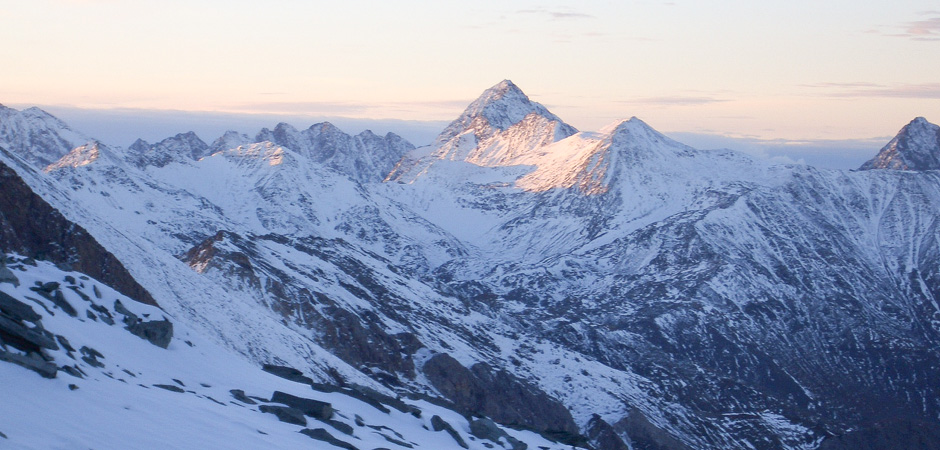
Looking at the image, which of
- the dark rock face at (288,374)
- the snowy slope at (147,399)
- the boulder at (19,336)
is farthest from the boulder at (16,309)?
the dark rock face at (288,374)

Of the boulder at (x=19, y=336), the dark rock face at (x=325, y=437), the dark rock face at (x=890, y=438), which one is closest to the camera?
the boulder at (x=19, y=336)

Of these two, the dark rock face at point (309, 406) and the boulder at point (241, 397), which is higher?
the boulder at point (241, 397)

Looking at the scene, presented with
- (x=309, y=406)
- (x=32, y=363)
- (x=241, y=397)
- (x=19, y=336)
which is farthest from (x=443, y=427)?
(x=32, y=363)

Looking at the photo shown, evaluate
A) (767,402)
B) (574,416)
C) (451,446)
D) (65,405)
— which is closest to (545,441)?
(451,446)

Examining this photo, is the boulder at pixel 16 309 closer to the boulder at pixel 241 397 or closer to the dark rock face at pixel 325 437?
the boulder at pixel 241 397

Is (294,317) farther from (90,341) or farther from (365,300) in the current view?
(90,341)

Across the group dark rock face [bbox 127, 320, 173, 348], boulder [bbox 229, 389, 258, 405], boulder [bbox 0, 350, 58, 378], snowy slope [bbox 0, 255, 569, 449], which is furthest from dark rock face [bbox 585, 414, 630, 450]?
boulder [bbox 0, 350, 58, 378]
